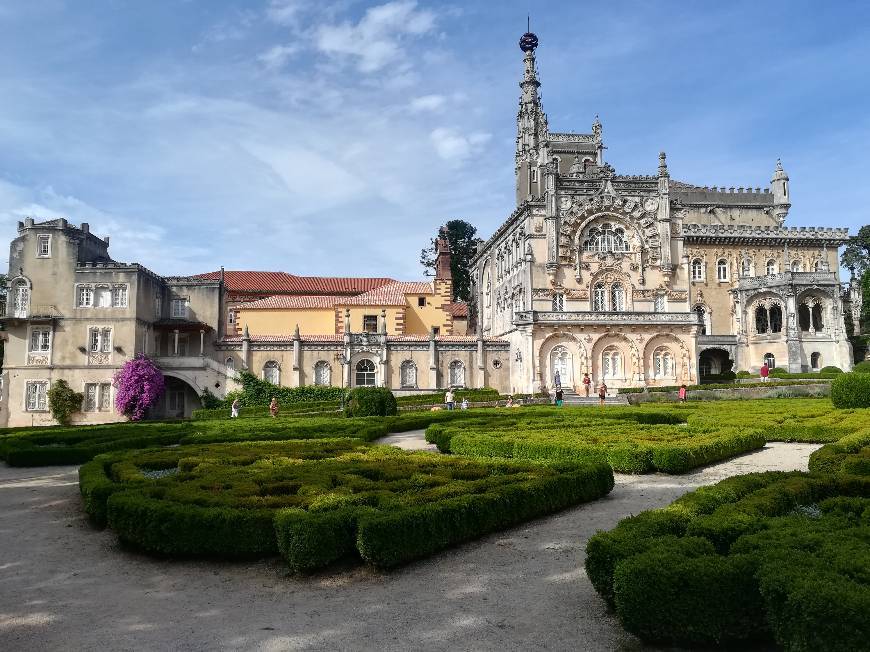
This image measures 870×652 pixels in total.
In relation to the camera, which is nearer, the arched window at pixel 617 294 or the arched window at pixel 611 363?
the arched window at pixel 611 363

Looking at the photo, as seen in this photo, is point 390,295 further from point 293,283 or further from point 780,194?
point 780,194

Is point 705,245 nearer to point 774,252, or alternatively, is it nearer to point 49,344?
point 774,252

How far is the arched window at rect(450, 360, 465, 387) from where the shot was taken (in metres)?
47.3

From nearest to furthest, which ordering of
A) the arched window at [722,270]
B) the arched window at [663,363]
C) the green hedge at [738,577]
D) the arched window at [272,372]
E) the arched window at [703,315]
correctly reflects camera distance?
the green hedge at [738,577]
the arched window at [272,372]
the arched window at [663,363]
the arched window at [703,315]
the arched window at [722,270]

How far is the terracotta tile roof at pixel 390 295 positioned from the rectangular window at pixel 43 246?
66.4ft

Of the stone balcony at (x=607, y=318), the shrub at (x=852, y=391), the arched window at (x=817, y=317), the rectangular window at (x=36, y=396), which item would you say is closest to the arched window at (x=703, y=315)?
the arched window at (x=817, y=317)

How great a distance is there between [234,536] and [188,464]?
5.54 metres

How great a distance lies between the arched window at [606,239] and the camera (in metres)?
51.9

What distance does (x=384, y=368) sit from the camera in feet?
151

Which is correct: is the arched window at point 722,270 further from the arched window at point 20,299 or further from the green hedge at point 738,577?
the green hedge at point 738,577

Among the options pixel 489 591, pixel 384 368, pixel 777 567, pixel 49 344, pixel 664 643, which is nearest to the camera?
pixel 777 567

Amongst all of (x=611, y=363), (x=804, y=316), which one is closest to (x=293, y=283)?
(x=611, y=363)

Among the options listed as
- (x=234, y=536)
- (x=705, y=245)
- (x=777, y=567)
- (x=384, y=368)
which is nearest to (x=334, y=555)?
(x=234, y=536)

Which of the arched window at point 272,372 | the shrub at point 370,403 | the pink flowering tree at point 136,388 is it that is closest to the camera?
the shrub at point 370,403
